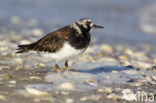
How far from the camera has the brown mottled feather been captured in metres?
6.19

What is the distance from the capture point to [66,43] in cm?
611

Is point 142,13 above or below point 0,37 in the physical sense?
above

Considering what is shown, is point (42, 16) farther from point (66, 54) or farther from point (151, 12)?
point (66, 54)

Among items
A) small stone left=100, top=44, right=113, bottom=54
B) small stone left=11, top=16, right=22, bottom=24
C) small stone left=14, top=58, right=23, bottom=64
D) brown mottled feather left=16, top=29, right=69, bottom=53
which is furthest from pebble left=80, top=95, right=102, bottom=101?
small stone left=11, top=16, right=22, bottom=24

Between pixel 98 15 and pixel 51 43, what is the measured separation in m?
11.7

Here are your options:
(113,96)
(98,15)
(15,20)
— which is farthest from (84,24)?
(98,15)

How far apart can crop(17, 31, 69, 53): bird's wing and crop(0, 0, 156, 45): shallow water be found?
5375 mm

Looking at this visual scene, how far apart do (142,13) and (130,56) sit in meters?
9.28

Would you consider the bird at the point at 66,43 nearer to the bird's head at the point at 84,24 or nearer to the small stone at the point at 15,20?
the bird's head at the point at 84,24

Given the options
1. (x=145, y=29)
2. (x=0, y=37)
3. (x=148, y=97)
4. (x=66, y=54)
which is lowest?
(x=148, y=97)

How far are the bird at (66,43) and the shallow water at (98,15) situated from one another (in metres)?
5.58

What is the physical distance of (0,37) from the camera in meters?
10.2

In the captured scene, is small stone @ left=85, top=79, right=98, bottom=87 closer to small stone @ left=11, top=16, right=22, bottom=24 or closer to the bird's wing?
the bird's wing

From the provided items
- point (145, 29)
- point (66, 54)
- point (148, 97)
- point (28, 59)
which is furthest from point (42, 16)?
point (148, 97)
